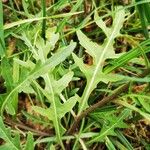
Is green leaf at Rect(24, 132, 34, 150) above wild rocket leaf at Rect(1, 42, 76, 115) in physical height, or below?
below

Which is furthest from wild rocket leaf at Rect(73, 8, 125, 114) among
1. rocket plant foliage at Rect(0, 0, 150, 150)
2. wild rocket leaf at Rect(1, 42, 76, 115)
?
wild rocket leaf at Rect(1, 42, 76, 115)

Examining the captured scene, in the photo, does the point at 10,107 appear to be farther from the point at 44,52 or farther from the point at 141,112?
the point at 141,112

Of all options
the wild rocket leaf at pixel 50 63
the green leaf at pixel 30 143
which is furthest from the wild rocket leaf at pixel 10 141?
the wild rocket leaf at pixel 50 63

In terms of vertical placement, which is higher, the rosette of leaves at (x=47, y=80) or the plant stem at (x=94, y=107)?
the rosette of leaves at (x=47, y=80)

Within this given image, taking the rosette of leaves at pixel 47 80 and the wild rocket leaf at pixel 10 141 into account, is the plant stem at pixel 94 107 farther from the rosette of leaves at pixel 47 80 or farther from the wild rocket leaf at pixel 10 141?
the wild rocket leaf at pixel 10 141

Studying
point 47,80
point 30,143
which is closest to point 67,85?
point 47,80

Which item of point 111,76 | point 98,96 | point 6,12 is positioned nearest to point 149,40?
point 111,76

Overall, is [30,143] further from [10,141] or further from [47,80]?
[47,80]

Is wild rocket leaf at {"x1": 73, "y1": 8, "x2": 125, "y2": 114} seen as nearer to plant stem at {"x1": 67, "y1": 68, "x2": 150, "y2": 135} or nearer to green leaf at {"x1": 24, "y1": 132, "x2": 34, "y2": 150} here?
plant stem at {"x1": 67, "y1": 68, "x2": 150, "y2": 135}
